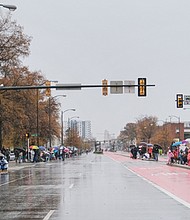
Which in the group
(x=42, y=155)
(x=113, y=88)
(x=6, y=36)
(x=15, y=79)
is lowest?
(x=42, y=155)

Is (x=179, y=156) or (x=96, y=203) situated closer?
(x=96, y=203)

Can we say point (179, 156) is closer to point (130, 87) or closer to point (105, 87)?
point (130, 87)

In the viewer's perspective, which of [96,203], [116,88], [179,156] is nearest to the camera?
[96,203]

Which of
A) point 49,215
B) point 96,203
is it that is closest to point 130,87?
point 96,203

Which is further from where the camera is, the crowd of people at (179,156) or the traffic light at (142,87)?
the crowd of people at (179,156)

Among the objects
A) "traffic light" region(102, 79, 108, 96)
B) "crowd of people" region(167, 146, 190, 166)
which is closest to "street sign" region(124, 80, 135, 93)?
"traffic light" region(102, 79, 108, 96)

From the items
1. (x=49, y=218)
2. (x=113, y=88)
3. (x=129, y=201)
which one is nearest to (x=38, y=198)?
(x=129, y=201)

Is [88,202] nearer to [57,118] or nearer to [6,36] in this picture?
[6,36]

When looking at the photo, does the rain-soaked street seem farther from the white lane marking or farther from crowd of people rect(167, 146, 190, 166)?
crowd of people rect(167, 146, 190, 166)

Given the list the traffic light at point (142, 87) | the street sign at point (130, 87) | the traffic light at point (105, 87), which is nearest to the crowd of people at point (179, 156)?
the street sign at point (130, 87)

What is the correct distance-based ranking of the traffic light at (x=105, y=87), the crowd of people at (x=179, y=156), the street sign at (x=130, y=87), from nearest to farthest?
the traffic light at (x=105, y=87)
the street sign at (x=130, y=87)
the crowd of people at (x=179, y=156)

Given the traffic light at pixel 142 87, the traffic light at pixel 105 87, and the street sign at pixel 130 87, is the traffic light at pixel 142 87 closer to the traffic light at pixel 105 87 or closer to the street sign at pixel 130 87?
the street sign at pixel 130 87

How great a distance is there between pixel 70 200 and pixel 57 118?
2928 inches

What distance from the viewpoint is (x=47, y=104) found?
8600cm
